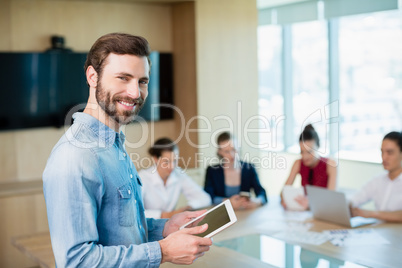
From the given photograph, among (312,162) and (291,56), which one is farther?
(291,56)

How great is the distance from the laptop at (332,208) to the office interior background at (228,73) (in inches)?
93.2

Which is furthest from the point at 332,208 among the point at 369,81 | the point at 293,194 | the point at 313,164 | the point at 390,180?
the point at 369,81

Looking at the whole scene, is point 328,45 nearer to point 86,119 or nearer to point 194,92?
point 194,92

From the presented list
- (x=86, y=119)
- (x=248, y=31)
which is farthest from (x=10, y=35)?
(x=86, y=119)

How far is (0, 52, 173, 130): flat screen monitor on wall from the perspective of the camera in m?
4.90

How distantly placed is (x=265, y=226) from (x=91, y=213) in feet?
6.22

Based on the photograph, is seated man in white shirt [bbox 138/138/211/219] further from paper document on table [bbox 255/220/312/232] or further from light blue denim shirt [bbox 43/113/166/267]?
light blue denim shirt [bbox 43/113/166/267]

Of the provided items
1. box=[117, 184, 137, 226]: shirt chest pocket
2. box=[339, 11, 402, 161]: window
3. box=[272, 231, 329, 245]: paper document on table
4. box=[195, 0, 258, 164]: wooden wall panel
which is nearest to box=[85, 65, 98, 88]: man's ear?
box=[117, 184, 137, 226]: shirt chest pocket

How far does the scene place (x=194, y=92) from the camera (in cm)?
571

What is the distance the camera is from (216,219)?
6.14ft

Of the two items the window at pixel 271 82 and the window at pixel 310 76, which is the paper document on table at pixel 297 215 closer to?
the window at pixel 310 76

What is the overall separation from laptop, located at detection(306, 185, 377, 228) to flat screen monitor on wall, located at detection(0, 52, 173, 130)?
277 centimetres

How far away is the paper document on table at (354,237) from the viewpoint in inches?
112

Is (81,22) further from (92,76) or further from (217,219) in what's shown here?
(217,219)
